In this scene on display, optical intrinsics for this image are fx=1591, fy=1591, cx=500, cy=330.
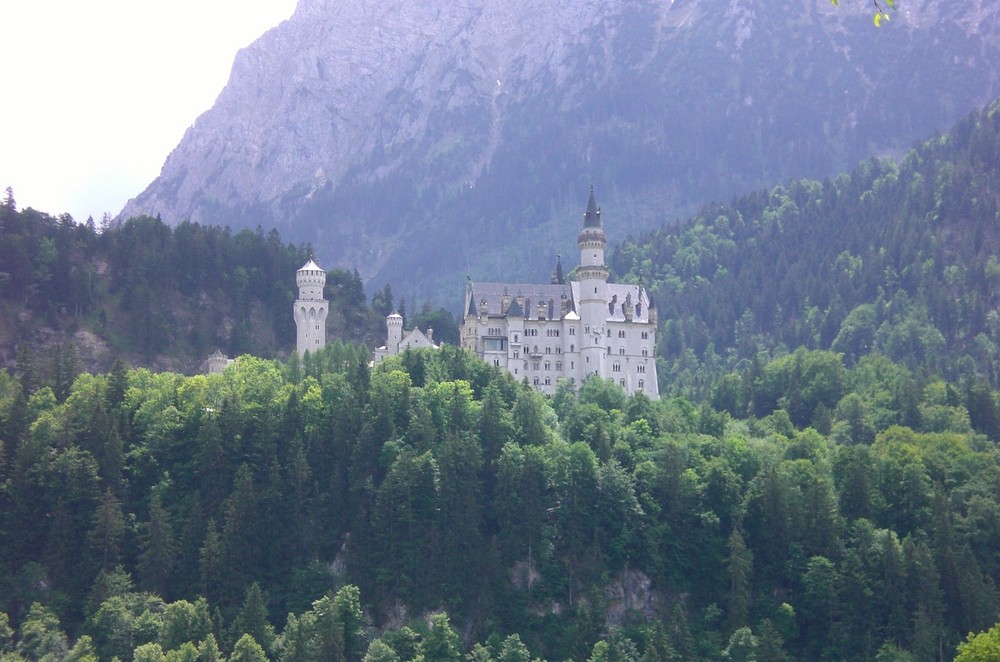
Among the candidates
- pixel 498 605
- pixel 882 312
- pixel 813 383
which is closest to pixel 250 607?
pixel 498 605


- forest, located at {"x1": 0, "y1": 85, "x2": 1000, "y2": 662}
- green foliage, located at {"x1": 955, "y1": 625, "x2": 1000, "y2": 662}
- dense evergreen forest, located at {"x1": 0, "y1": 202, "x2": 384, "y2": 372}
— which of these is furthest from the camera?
dense evergreen forest, located at {"x1": 0, "y1": 202, "x2": 384, "y2": 372}

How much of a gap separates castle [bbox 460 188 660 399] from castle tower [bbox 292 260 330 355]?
1680 cm

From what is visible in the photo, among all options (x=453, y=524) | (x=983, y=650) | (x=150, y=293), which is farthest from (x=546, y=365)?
(x=983, y=650)

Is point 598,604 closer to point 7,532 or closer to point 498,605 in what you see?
point 498,605

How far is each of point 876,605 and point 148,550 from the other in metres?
46.2

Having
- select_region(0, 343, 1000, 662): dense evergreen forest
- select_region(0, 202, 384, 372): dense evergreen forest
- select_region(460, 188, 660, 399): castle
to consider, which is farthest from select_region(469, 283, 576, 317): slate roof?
select_region(0, 202, 384, 372): dense evergreen forest

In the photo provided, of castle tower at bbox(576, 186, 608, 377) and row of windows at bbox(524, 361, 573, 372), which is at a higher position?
castle tower at bbox(576, 186, 608, 377)

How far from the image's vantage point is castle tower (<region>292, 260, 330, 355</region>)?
481ft

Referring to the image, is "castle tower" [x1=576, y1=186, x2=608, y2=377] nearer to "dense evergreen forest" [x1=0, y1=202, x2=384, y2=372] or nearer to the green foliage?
"dense evergreen forest" [x1=0, y1=202, x2=384, y2=372]

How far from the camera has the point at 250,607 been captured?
95375mm

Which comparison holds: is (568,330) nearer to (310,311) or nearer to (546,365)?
(546,365)

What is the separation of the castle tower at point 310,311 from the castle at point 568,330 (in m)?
16.8

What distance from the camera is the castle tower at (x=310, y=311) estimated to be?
147m

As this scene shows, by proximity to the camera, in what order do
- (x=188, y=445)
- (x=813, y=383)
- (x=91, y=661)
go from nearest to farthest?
(x=91, y=661) < (x=188, y=445) < (x=813, y=383)
